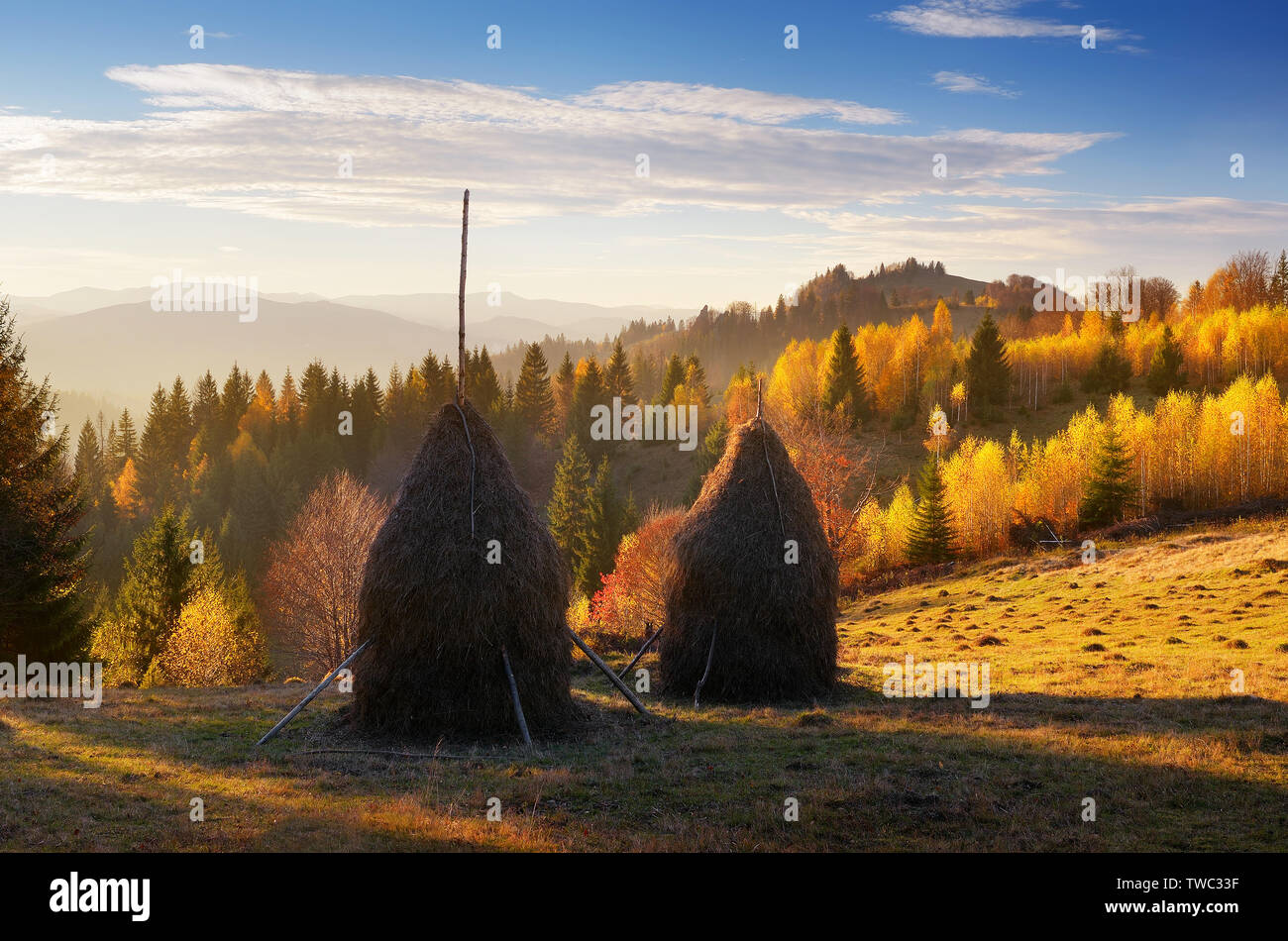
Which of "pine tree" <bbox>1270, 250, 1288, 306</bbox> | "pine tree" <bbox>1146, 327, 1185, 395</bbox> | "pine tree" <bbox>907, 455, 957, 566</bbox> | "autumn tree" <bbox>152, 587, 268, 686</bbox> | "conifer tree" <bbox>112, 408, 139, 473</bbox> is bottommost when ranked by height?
"autumn tree" <bbox>152, 587, 268, 686</bbox>

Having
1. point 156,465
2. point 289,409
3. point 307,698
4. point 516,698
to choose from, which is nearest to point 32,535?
point 307,698

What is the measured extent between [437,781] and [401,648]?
375 cm

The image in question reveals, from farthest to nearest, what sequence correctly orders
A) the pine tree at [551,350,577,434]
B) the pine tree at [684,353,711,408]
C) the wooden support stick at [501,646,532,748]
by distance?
the pine tree at [551,350,577,434] → the pine tree at [684,353,711,408] → the wooden support stick at [501,646,532,748]

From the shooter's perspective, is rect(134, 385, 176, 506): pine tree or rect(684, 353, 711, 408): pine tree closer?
rect(134, 385, 176, 506): pine tree

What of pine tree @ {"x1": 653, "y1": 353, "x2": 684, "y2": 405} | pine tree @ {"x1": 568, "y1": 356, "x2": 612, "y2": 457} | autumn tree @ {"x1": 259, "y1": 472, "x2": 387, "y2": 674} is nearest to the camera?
autumn tree @ {"x1": 259, "y1": 472, "x2": 387, "y2": 674}

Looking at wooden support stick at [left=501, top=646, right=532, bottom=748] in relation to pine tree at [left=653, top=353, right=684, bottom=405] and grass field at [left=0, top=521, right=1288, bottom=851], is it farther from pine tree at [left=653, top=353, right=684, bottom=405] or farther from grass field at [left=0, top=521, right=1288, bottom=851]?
pine tree at [left=653, top=353, right=684, bottom=405]

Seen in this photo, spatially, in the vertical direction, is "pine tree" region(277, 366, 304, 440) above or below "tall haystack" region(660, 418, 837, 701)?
above

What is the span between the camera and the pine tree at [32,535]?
1225 inches

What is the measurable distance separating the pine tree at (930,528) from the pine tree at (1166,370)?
1990 inches

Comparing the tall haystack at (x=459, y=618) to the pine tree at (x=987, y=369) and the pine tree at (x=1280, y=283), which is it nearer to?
the pine tree at (x=987, y=369)

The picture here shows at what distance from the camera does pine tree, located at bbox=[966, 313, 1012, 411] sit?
104m

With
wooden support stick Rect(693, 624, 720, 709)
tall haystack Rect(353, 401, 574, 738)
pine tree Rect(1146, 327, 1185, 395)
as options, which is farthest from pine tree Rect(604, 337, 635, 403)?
tall haystack Rect(353, 401, 574, 738)

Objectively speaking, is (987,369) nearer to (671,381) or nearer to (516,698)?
(671,381)

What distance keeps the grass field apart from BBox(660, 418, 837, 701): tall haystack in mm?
1093
